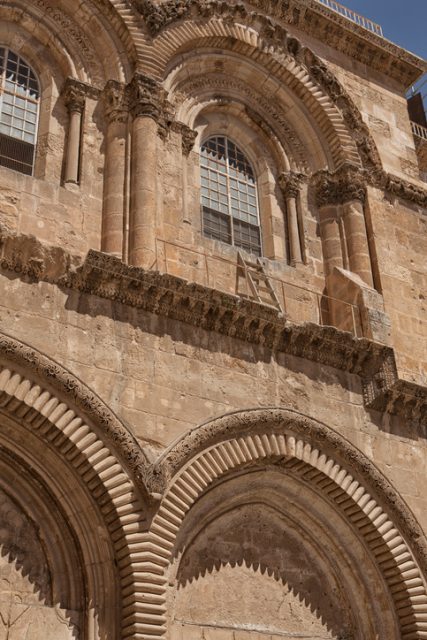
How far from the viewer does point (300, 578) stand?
12.5 metres

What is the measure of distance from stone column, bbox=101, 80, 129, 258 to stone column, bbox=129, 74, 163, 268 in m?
0.14

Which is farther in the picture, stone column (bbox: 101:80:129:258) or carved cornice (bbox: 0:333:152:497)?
stone column (bbox: 101:80:129:258)

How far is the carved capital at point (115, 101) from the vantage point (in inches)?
551

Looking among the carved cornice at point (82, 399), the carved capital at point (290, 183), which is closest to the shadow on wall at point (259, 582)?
the carved cornice at point (82, 399)

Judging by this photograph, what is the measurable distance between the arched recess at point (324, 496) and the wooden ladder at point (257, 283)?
6.49 feet

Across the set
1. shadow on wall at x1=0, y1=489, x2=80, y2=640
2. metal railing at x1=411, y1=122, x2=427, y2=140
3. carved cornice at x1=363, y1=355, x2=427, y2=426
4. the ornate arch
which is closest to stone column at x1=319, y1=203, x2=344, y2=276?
the ornate arch

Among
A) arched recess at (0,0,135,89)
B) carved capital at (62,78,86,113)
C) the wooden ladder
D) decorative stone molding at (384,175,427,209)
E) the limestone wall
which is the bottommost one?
the limestone wall

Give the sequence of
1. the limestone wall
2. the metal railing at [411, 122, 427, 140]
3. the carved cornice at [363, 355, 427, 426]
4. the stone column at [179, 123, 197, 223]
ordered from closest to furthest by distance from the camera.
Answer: the limestone wall → the carved cornice at [363, 355, 427, 426] → the stone column at [179, 123, 197, 223] → the metal railing at [411, 122, 427, 140]

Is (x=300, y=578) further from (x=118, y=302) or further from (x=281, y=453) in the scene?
(x=118, y=302)

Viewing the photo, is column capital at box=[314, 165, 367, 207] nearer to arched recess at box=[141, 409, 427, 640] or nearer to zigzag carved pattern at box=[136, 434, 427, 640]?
arched recess at box=[141, 409, 427, 640]

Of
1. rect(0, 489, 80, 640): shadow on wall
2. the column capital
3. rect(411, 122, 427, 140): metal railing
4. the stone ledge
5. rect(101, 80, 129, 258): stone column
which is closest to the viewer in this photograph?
rect(0, 489, 80, 640): shadow on wall

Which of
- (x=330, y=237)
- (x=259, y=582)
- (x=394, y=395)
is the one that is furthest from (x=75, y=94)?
(x=259, y=582)

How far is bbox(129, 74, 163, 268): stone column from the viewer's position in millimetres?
12781

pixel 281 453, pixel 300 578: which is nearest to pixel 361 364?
pixel 281 453
